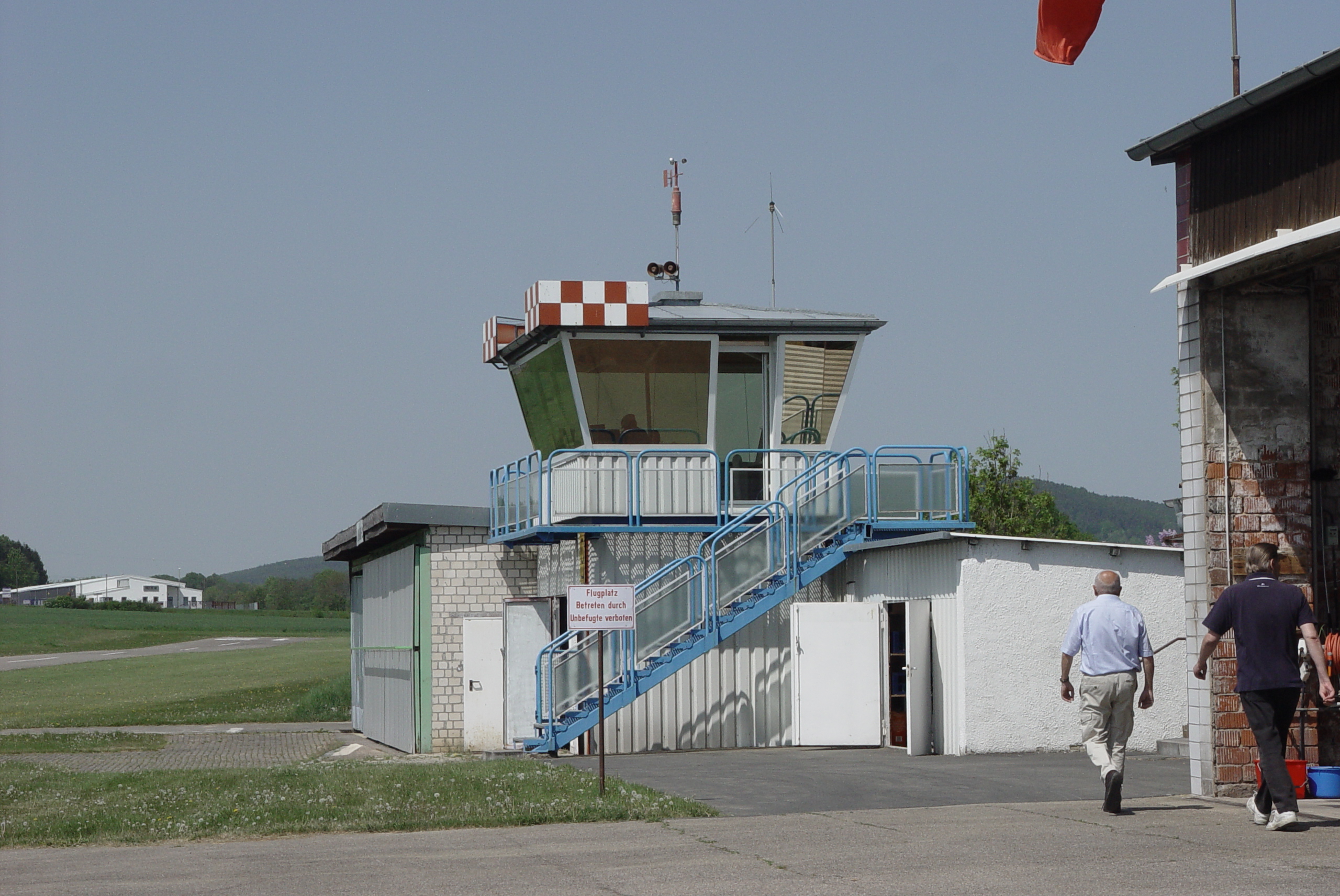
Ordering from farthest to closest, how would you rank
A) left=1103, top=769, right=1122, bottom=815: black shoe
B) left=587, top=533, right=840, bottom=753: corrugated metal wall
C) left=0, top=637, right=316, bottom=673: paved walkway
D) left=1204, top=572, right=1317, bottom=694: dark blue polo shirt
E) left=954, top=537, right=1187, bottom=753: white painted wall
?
left=0, top=637, right=316, bottom=673: paved walkway, left=587, top=533, right=840, bottom=753: corrugated metal wall, left=954, top=537, right=1187, bottom=753: white painted wall, left=1103, top=769, right=1122, bottom=815: black shoe, left=1204, top=572, right=1317, bottom=694: dark blue polo shirt

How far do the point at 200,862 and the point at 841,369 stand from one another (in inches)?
581

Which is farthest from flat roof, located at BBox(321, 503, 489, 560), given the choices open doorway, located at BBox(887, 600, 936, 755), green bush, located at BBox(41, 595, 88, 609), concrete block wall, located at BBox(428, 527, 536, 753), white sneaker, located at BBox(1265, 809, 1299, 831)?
green bush, located at BBox(41, 595, 88, 609)

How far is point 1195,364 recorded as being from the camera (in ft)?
40.1

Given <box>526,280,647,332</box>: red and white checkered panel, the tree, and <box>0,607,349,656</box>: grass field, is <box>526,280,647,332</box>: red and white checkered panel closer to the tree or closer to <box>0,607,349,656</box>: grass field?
the tree

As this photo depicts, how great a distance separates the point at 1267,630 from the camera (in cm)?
1066

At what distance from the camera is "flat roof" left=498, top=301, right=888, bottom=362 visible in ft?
74.6

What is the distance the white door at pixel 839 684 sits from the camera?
19656 mm

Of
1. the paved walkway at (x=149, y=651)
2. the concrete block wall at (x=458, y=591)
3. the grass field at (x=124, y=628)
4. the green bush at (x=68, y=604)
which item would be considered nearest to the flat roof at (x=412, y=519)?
the concrete block wall at (x=458, y=591)

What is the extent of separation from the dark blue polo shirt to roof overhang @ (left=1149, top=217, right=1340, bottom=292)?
7.13ft

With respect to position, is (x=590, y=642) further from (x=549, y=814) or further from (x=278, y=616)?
(x=278, y=616)

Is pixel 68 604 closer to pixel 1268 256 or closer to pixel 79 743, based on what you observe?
pixel 79 743

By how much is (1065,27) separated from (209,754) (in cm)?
1803

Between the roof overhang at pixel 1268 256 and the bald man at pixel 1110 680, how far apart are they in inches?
89.8

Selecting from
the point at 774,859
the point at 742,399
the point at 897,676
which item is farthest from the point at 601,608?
the point at 742,399
